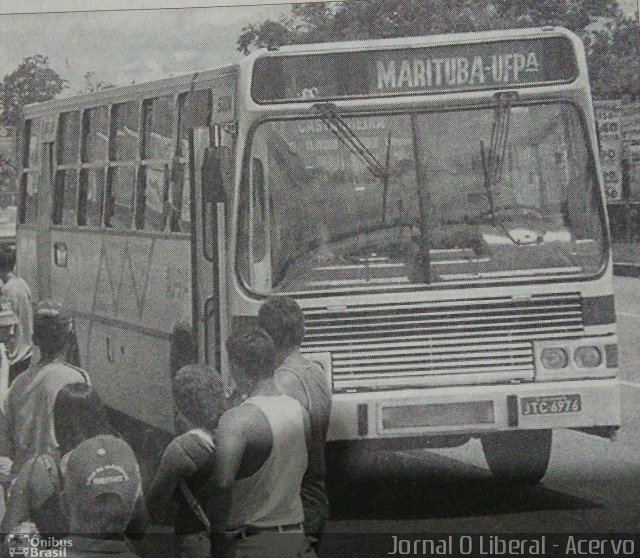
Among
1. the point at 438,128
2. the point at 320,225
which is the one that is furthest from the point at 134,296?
the point at 438,128

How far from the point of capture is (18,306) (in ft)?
18.5

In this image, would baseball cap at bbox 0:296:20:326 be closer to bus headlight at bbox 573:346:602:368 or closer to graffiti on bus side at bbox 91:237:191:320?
graffiti on bus side at bbox 91:237:191:320

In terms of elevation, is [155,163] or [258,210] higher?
[155,163]

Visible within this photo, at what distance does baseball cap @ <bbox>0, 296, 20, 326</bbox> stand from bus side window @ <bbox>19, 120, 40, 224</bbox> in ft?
0.96

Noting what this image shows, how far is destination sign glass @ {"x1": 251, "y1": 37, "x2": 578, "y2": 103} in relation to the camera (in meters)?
5.29

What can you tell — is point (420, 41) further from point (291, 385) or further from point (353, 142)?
point (291, 385)

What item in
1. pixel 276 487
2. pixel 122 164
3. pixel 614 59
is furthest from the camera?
pixel 122 164

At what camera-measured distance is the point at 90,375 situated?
5465 millimetres

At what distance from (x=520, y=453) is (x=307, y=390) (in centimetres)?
75

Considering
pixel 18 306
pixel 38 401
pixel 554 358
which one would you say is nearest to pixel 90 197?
pixel 18 306

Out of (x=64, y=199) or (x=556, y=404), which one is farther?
(x=64, y=199)

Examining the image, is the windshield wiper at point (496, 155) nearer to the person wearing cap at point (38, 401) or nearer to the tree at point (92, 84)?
the tree at point (92, 84)

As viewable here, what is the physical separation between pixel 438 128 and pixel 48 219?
1.45 m

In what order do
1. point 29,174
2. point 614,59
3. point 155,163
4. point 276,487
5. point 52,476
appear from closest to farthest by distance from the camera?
point 276,487 → point 52,476 → point 614,59 → point 155,163 → point 29,174
